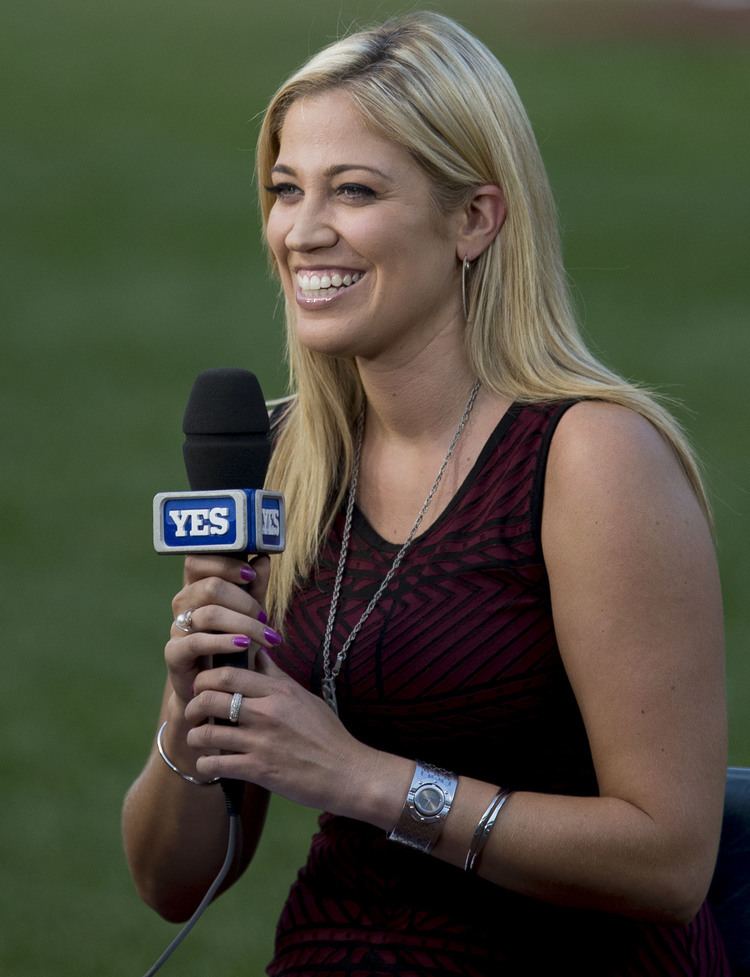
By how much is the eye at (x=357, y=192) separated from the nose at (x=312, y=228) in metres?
0.04

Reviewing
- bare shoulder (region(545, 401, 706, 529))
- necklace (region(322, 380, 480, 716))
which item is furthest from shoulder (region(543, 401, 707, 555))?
necklace (region(322, 380, 480, 716))

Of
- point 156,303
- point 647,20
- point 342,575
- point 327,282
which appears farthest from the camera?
point 647,20

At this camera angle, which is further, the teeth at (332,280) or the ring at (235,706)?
the teeth at (332,280)

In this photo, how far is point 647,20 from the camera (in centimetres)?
2252

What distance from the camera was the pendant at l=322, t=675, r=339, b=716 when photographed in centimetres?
253

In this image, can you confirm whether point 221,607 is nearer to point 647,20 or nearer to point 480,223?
point 480,223

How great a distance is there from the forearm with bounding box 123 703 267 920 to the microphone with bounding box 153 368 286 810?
0.40 m

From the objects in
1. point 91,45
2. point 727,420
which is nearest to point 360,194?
point 727,420

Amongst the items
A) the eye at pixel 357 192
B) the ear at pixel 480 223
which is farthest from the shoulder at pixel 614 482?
the eye at pixel 357 192

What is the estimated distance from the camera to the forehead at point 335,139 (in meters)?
2.52

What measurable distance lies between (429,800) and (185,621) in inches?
16.7

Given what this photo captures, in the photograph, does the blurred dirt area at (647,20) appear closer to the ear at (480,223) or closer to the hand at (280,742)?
the ear at (480,223)

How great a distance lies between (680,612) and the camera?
2.30 meters

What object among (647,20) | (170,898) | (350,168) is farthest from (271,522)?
(647,20)
